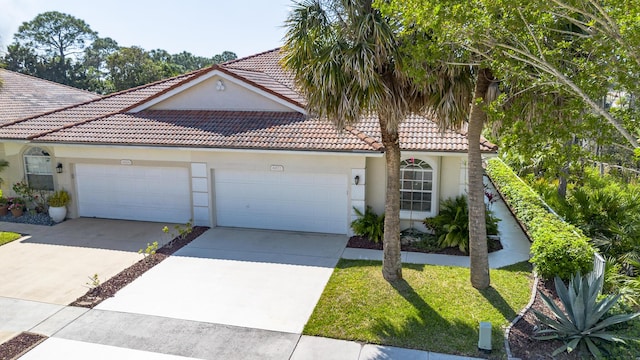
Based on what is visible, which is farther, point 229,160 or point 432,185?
point 229,160

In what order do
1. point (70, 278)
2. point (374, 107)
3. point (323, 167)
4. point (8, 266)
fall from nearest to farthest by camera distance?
1. point (374, 107)
2. point (70, 278)
3. point (8, 266)
4. point (323, 167)

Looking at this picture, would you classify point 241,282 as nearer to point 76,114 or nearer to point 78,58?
point 76,114

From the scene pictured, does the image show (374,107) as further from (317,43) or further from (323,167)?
(323,167)

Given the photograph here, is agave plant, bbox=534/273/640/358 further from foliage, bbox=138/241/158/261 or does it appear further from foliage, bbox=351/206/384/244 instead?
foliage, bbox=138/241/158/261

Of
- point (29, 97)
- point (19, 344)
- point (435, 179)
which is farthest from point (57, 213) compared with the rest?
point (435, 179)

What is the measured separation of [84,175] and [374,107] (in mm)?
11832

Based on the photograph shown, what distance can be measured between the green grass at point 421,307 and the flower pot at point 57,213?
10484 mm

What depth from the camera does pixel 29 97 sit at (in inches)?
842

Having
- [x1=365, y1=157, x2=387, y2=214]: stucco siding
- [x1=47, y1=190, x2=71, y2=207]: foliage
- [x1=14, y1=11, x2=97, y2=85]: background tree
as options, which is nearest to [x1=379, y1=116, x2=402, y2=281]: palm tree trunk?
[x1=365, y1=157, x2=387, y2=214]: stucco siding

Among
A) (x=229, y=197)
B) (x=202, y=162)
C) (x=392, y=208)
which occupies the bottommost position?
(x=229, y=197)

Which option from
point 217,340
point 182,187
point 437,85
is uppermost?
point 437,85

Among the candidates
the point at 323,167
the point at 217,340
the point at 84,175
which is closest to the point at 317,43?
the point at 323,167

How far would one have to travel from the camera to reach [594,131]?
292 inches

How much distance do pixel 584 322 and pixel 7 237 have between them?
1548 cm
